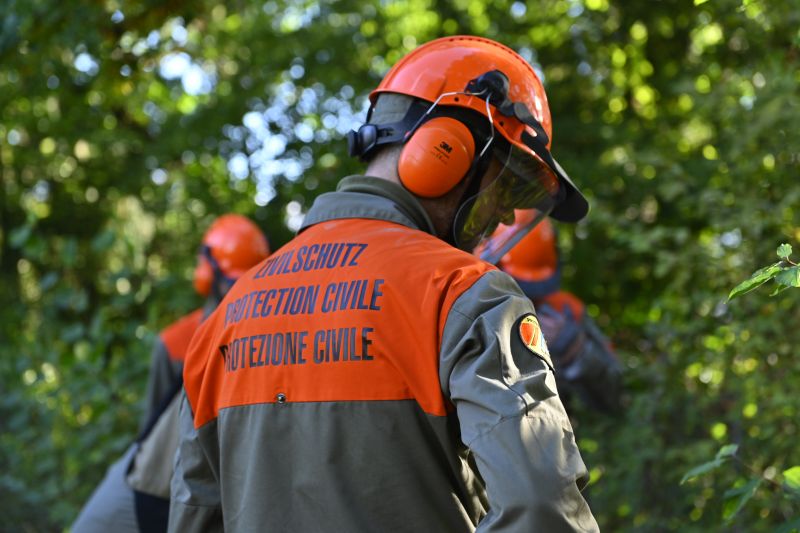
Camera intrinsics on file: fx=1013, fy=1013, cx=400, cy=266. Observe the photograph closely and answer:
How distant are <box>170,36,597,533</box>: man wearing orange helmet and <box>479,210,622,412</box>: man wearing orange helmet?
2.36 m

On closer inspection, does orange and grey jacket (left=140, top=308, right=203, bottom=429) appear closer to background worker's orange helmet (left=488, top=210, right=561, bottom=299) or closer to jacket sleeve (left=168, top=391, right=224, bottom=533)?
background worker's orange helmet (left=488, top=210, right=561, bottom=299)

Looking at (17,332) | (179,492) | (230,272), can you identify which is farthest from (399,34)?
(179,492)

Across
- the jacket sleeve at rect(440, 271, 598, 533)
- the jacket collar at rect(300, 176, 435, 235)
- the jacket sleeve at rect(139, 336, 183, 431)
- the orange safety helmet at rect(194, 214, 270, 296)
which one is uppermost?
the jacket collar at rect(300, 176, 435, 235)

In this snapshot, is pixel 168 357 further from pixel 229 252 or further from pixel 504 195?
pixel 504 195

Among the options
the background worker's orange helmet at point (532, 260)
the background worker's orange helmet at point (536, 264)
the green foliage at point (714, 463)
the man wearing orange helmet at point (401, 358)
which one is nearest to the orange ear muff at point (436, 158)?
the man wearing orange helmet at point (401, 358)

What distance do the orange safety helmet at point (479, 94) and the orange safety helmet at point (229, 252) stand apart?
3977mm

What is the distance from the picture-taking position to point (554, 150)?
721cm

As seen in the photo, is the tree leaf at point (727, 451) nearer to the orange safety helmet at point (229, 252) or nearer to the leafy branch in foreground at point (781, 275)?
the leafy branch in foreground at point (781, 275)

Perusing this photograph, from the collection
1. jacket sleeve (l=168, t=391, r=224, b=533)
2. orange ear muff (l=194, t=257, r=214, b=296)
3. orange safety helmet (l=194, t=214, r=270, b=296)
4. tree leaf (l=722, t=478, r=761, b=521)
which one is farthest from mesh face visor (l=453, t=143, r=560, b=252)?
orange ear muff (l=194, t=257, r=214, b=296)

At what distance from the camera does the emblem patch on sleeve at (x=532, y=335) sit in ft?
6.21

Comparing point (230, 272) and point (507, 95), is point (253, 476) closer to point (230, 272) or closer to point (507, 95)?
point (507, 95)

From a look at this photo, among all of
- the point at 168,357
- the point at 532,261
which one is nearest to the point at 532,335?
the point at 532,261

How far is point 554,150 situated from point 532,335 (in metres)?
5.45

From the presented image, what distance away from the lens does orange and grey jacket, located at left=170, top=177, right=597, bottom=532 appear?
179 centimetres
